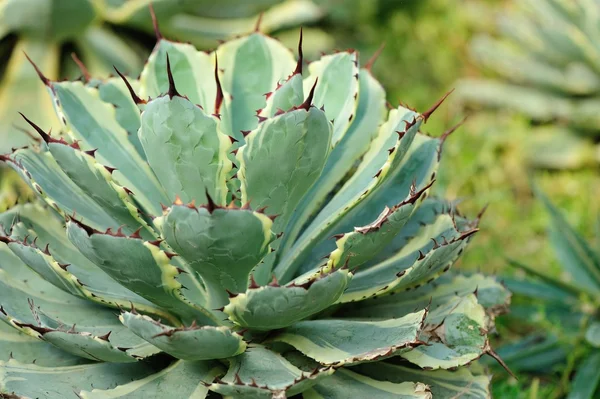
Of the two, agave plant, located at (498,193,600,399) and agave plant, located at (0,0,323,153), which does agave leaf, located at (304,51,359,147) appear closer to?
agave plant, located at (498,193,600,399)

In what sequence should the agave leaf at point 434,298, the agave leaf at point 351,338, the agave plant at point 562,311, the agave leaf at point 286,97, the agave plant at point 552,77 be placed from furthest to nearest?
the agave plant at point 552,77 → the agave plant at point 562,311 → the agave leaf at point 434,298 → the agave leaf at point 286,97 → the agave leaf at point 351,338

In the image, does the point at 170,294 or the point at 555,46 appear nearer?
the point at 170,294

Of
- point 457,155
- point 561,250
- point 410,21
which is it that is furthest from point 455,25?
point 561,250

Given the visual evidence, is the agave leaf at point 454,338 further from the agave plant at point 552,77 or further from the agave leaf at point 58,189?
the agave plant at point 552,77

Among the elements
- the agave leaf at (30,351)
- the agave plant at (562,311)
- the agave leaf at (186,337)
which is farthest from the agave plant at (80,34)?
the agave leaf at (186,337)

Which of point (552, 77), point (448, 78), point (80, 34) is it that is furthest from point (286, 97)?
point (448, 78)

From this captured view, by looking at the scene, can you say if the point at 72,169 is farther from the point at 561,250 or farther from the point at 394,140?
Answer: the point at 561,250
